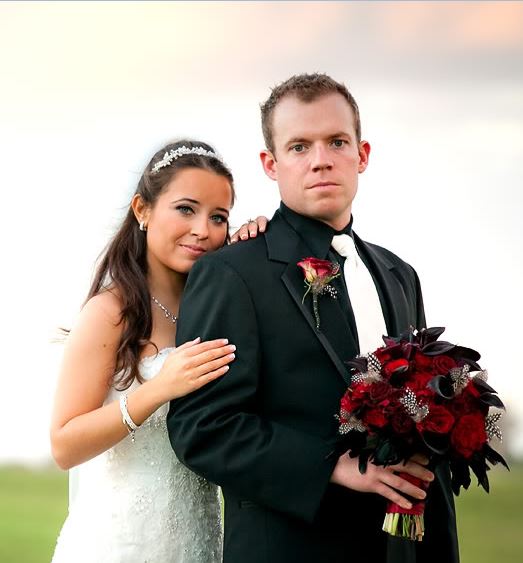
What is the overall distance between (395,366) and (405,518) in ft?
2.02

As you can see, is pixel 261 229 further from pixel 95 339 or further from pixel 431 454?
pixel 431 454

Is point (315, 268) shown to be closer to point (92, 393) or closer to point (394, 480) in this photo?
point (394, 480)

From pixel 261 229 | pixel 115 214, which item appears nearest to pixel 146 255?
pixel 115 214

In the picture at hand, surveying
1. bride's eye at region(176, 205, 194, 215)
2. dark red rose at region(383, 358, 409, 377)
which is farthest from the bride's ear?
dark red rose at region(383, 358, 409, 377)

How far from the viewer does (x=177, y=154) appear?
5145 millimetres

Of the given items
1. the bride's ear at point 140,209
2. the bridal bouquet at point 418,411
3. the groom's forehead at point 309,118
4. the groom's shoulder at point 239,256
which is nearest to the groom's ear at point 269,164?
the groom's forehead at point 309,118

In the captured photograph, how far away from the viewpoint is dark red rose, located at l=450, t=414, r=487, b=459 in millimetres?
3861

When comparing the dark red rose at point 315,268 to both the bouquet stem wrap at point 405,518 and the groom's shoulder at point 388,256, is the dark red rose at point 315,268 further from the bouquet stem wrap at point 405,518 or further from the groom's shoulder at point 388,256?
the bouquet stem wrap at point 405,518

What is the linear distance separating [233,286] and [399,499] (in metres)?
1.07

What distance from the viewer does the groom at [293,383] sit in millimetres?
4074

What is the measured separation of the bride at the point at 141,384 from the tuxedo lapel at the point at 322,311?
26 centimetres

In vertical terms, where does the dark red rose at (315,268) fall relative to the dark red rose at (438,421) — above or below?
above

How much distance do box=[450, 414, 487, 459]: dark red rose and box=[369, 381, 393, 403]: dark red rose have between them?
29 cm

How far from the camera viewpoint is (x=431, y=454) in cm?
390
